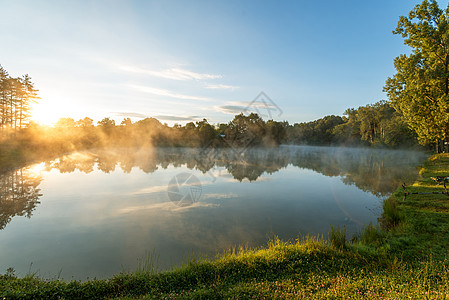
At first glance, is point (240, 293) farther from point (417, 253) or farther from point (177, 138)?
point (177, 138)

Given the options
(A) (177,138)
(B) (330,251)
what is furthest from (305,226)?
(A) (177,138)

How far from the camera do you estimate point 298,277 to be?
20.0 ft

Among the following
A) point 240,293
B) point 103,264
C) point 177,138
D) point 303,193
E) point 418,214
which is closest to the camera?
point 240,293

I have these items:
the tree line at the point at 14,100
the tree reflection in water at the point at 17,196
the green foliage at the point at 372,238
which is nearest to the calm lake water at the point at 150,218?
the tree reflection in water at the point at 17,196

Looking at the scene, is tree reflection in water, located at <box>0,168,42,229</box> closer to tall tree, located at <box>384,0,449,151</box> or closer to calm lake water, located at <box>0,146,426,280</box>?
calm lake water, located at <box>0,146,426,280</box>

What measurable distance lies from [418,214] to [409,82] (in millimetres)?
18750

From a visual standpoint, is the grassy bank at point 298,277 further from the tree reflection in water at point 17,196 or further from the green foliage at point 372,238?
the tree reflection in water at point 17,196

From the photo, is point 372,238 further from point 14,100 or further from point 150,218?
point 14,100

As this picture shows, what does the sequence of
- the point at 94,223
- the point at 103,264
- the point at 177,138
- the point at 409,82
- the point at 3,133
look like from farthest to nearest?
the point at 177,138
the point at 3,133
the point at 409,82
the point at 94,223
the point at 103,264

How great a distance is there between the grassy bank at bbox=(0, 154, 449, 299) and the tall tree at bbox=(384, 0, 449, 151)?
762 inches

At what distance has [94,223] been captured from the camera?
12312mm

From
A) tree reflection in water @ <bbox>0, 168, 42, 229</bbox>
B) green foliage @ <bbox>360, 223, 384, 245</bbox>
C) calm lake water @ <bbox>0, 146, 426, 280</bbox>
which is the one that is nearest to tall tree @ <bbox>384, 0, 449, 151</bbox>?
calm lake water @ <bbox>0, 146, 426, 280</bbox>

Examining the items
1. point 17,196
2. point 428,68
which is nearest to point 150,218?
point 17,196

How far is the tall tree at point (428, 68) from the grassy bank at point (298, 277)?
19.4m
